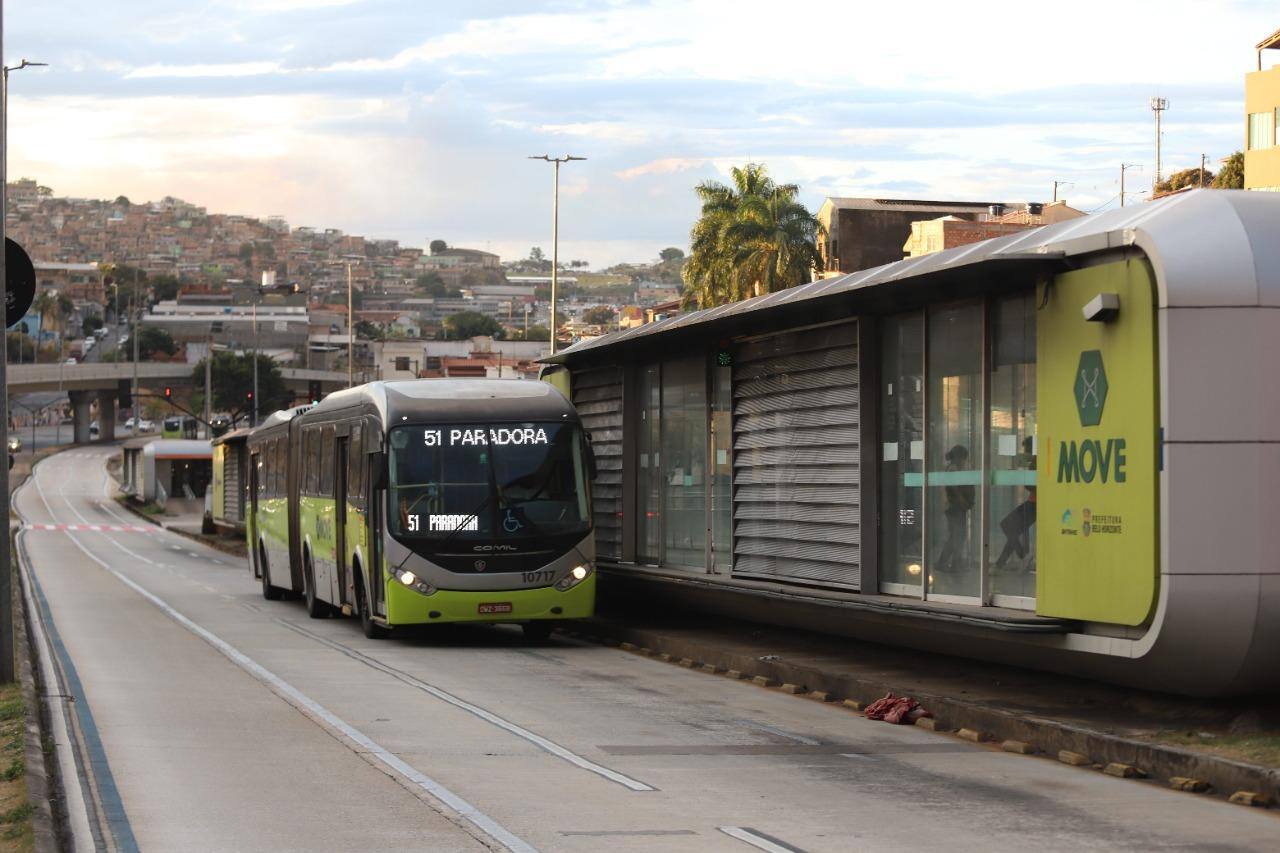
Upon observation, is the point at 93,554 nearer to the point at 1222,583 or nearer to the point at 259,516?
the point at 259,516

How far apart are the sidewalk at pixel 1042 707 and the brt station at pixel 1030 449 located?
36 centimetres

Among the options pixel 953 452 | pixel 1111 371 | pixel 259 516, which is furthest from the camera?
pixel 259 516

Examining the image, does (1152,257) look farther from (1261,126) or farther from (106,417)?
(106,417)

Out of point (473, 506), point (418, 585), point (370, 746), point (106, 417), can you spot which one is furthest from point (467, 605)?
point (106, 417)

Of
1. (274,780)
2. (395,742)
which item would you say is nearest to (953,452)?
(395,742)

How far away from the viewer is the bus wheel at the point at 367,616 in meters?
23.0

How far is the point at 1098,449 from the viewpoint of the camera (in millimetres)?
12336

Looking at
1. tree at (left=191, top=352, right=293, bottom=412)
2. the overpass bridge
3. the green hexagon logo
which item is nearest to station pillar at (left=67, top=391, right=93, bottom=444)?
the overpass bridge

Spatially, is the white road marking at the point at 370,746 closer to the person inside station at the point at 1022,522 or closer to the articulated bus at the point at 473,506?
the articulated bus at the point at 473,506

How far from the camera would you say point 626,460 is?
23.8 meters

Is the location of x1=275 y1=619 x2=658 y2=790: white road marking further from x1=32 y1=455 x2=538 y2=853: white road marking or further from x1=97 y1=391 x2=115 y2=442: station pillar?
x1=97 y1=391 x2=115 y2=442: station pillar

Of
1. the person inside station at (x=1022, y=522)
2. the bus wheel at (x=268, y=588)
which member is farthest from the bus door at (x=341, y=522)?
the person inside station at (x=1022, y=522)

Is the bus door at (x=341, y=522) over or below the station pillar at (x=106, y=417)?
below

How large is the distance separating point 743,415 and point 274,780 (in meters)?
9.67
